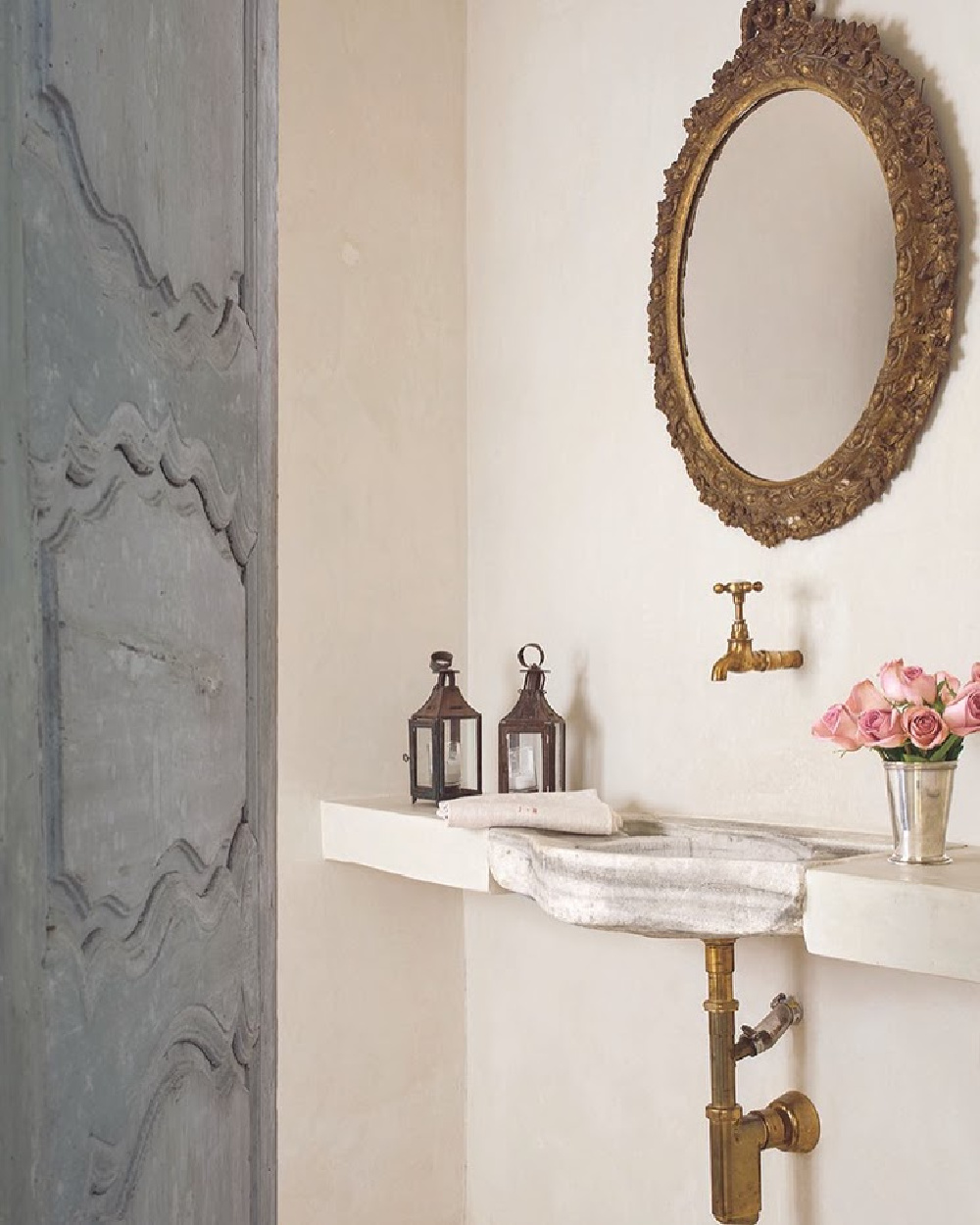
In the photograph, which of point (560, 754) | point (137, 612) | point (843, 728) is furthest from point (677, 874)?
point (137, 612)

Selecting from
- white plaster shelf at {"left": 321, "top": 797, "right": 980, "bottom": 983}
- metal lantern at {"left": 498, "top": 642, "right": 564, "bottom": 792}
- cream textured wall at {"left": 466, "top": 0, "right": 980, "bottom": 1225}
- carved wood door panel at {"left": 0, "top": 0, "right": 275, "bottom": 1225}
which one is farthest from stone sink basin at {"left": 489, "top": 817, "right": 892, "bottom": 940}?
carved wood door panel at {"left": 0, "top": 0, "right": 275, "bottom": 1225}

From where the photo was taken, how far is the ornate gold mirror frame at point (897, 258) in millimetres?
1688

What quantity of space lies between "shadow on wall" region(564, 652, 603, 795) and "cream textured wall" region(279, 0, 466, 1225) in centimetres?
32

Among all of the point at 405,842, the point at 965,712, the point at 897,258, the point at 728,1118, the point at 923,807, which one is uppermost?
the point at 897,258

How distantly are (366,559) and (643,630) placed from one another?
531mm

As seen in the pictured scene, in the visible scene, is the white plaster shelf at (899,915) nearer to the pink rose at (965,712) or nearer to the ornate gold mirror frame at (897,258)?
the pink rose at (965,712)

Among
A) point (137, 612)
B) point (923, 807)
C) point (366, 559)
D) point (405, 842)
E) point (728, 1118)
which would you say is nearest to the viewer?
point (137, 612)

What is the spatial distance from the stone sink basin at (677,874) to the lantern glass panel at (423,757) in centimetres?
32

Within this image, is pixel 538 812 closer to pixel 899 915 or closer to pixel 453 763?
pixel 453 763

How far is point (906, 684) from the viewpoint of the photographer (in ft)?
4.88

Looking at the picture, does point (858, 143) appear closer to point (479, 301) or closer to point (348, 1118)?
point (479, 301)

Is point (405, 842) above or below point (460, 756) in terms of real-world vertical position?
below

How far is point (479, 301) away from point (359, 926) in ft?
3.81

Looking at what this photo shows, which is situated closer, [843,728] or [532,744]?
[843,728]
